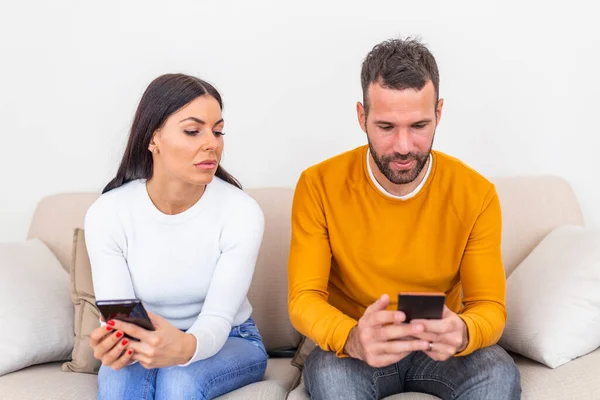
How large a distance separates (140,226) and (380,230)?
69cm

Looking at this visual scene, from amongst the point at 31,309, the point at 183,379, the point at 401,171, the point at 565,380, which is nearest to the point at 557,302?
the point at 565,380

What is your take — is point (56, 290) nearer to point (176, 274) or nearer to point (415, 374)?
point (176, 274)

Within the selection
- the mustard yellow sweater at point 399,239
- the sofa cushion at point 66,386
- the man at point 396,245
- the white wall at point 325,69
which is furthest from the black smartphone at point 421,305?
the white wall at point 325,69

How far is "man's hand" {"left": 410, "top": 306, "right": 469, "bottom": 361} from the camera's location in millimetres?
1678

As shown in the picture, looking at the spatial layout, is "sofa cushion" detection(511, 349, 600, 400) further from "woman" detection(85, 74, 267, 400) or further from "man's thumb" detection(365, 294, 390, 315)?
"woman" detection(85, 74, 267, 400)

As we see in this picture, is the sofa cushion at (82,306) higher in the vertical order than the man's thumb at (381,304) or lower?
lower

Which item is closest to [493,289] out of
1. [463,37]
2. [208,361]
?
[208,361]

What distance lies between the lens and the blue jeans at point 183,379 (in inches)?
73.2

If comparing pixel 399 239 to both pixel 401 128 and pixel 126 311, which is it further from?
pixel 126 311

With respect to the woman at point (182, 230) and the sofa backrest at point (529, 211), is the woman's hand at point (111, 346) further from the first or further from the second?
the sofa backrest at point (529, 211)

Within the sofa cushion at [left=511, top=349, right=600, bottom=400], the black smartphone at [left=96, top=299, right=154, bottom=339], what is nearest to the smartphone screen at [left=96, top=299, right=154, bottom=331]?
the black smartphone at [left=96, top=299, right=154, bottom=339]

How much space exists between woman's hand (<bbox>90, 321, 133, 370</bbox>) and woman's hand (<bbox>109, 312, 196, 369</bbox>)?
0.05 ft

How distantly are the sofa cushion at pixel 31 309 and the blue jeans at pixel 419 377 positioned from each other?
85cm

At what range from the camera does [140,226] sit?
2.13 meters
